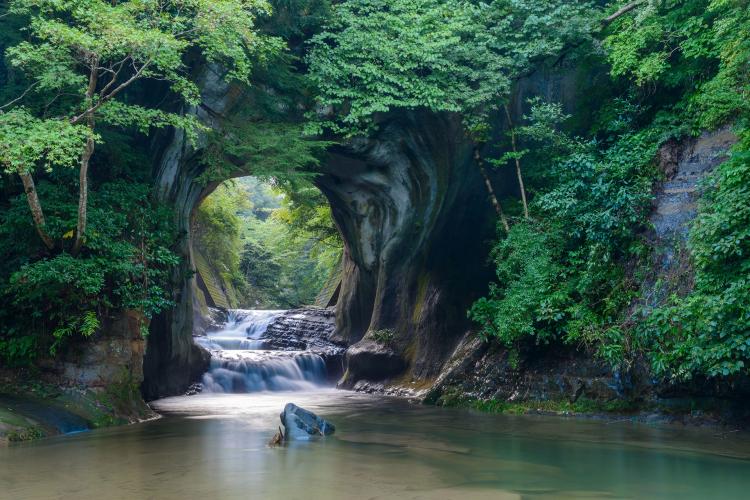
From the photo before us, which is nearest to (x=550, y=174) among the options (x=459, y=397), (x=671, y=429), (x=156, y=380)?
(x=459, y=397)

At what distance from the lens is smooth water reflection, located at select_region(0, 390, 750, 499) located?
5.65 m

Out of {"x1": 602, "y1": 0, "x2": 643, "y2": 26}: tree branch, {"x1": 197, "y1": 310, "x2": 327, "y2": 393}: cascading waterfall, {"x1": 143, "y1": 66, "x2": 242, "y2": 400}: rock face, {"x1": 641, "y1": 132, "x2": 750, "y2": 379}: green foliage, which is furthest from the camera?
{"x1": 197, "y1": 310, "x2": 327, "y2": 393}: cascading waterfall

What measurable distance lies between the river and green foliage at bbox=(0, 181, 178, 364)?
192 cm

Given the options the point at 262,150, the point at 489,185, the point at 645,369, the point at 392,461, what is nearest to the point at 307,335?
the point at 489,185

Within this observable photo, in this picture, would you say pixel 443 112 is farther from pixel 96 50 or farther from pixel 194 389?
pixel 194 389

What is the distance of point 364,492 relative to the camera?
5543 millimetres

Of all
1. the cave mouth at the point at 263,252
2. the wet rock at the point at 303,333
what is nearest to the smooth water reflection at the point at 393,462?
the cave mouth at the point at 263,252

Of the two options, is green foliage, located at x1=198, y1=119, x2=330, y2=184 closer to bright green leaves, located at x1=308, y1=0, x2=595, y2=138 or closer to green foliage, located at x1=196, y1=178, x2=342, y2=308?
bright green leaves, located at x1=308, y1=0, x2=595, y2=138

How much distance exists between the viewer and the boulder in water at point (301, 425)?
875 cm

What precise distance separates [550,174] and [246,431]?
755 cm

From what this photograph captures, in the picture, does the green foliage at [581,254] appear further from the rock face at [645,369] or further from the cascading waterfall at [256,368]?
the cascading waterfall at [256,368]

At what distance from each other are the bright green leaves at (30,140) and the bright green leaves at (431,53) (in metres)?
5.82

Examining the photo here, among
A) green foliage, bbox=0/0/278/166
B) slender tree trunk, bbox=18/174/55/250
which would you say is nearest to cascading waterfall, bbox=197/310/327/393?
slender tree trunk, bbox=18/174/55/250

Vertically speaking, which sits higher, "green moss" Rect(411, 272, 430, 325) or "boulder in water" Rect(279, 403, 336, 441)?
"green moss" Rect(411, 272, 430, 325)
